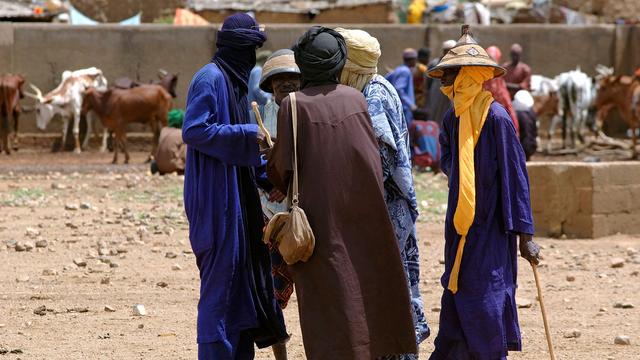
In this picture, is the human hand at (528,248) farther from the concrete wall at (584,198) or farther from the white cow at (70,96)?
the white cow at (70,96)

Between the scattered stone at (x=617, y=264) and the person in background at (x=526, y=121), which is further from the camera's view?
the person in background at (x=526, y=121)

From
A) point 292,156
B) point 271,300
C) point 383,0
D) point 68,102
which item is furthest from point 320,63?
point 383,0

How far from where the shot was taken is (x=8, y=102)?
64.4 ft

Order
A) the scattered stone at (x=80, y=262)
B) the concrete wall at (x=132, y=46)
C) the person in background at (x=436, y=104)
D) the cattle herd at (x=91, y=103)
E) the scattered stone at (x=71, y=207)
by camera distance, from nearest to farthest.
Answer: the scattered stone at (x=80, y=262) → the scattered stone at (x=71, y=207) → the person in background at (x=436, y=104) → the cattle herd at (x=91, y=103) → the concrete wall at (x=132, y=46)

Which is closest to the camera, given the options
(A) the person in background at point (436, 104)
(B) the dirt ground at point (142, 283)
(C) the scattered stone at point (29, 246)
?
(B) the dirt ground at point (142, 283)

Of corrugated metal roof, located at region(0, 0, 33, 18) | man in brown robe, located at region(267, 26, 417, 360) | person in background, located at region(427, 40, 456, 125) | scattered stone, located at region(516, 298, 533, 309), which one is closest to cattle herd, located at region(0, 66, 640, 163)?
person in background, located at region(427, 40, 456, 125)

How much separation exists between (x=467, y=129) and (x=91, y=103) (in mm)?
13849

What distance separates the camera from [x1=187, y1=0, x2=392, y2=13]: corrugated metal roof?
971 inches

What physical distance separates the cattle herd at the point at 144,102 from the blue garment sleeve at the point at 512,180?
1344 centimetres

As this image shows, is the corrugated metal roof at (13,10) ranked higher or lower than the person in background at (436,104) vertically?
higher

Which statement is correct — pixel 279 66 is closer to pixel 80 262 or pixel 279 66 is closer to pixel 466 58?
pixel 466 58

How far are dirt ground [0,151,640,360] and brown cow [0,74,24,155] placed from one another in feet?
18.8

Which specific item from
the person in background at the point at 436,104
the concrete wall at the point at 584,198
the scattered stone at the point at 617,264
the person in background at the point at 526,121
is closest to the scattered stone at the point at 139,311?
the scattered stone at the point at 617,264

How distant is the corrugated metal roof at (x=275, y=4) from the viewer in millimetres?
24656
